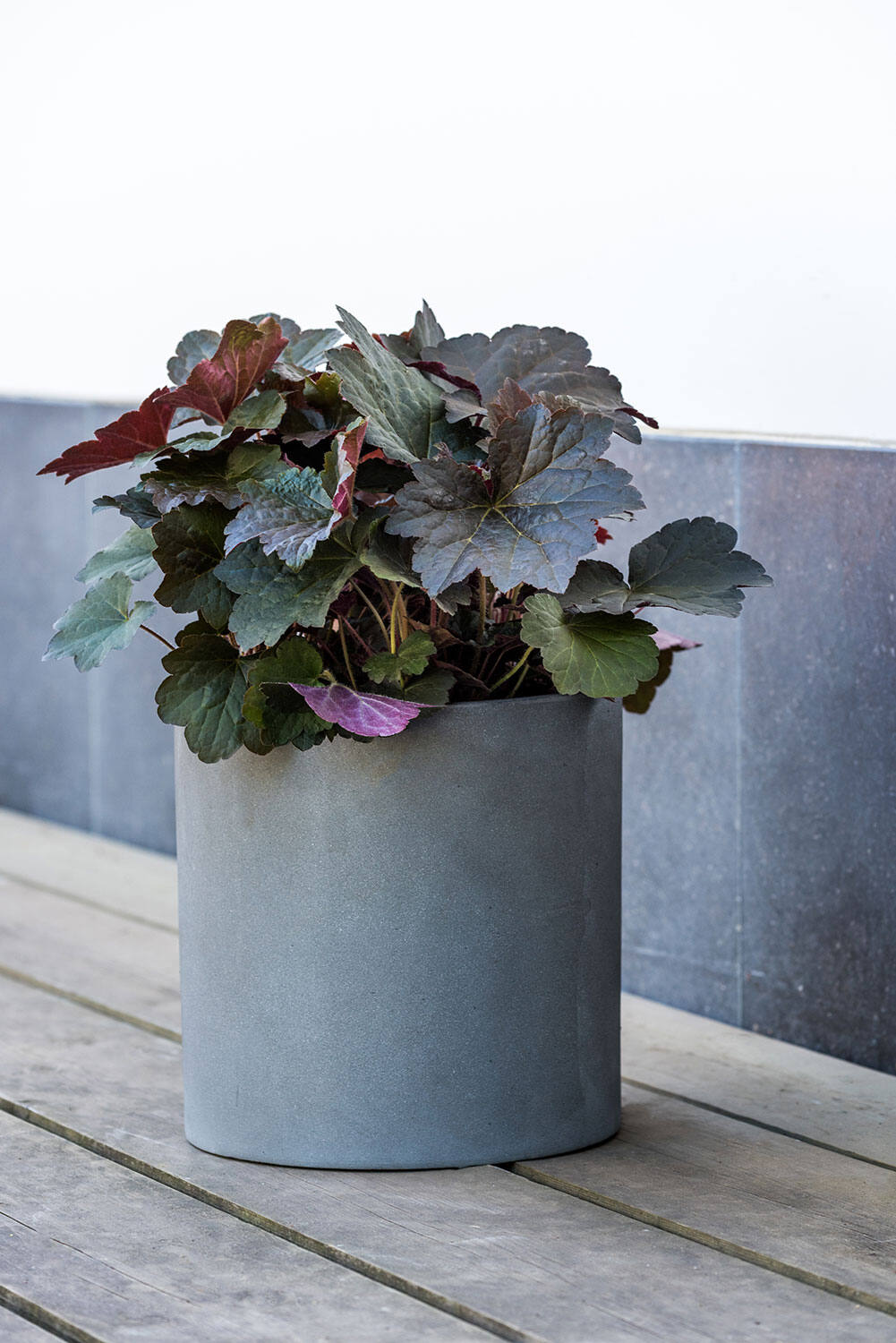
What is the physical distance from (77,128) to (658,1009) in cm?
154

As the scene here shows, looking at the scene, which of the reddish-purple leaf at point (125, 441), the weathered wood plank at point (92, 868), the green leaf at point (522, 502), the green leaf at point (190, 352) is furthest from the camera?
the weathered wood plank at point (92, 868)

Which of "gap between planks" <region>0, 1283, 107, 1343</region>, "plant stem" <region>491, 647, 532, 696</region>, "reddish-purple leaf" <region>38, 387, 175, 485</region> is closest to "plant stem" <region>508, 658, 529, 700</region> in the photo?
"plant stem" <region>491, 647, 532, 696</region>

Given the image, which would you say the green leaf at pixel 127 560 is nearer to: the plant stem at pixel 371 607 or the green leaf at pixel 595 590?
the plant stem at pixel 371 607

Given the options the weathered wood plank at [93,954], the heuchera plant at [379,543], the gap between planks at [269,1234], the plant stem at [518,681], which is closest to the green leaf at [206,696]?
the heuchera plant at [379,543]

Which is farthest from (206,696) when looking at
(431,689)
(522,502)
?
(522,502)

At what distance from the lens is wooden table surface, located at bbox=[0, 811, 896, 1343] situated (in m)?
1.22

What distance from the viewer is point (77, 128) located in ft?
8.82

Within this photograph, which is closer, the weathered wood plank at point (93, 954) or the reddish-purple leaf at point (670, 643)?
the reddish-purple leaf at point (670, 643)

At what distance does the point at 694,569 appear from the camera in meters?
1.41

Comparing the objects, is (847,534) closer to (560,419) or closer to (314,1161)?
(560,419)

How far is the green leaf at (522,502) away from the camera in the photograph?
130 cm

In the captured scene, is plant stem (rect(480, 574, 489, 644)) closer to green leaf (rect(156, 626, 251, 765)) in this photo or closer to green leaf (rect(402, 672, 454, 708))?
green leaf (rect(402, 672, 454, 708))

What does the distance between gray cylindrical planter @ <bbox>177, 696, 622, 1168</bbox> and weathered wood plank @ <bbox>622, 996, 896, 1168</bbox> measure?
0.76 feet

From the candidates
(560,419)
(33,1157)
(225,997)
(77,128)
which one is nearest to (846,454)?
(560,419)
